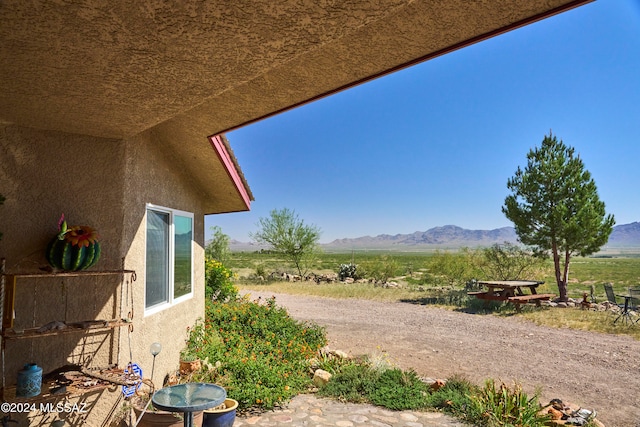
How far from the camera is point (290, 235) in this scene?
2752cm

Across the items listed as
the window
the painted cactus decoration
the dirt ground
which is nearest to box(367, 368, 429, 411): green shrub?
the dirt ground

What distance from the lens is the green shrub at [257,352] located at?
17.0 ft

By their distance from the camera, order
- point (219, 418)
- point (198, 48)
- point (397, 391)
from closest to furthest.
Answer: point (198, 48), point (219, 418), point (397, 391)

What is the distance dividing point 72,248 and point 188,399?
1747 millimetres

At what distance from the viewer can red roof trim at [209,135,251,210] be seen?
548cm

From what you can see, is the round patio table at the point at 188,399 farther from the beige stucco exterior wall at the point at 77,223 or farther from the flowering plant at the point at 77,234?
the flowering plant at the point at 77,234

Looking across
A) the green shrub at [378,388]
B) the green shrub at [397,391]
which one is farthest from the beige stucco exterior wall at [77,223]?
the green shrub at [397,391]

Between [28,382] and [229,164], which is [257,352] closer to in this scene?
[229,164]

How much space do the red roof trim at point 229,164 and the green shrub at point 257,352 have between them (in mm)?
2421

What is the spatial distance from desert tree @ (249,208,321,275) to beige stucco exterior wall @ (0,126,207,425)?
2237 centimetres

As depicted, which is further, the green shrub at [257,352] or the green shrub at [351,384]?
the green shrub at [351,384]

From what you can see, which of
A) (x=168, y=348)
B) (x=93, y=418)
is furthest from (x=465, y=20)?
(x=168, y=348)

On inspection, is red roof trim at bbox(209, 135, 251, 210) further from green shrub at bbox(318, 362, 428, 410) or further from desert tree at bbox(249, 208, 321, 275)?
desert tree at bbox(249, 208, 321, 275)

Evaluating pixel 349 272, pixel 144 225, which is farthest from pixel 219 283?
pixel 349 272
